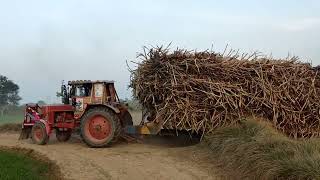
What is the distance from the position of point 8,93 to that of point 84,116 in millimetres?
48344

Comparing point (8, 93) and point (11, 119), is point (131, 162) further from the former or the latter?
point (8, 93)

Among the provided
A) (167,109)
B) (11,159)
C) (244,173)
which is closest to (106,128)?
(167,109)

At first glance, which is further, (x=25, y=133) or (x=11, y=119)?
(x=11, y=119)

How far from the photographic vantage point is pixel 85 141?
54.4ft

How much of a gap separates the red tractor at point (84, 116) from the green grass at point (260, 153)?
3528mm

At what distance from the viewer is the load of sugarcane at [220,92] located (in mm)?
15875

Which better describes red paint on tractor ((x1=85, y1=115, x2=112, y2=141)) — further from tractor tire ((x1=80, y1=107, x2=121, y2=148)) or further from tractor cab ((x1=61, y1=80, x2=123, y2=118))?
tractor cab ((x1=61, y1=80, x2=123, y2=118))

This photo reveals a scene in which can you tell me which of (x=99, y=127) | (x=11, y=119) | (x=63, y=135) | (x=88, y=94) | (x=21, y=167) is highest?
(x=88, y=94)

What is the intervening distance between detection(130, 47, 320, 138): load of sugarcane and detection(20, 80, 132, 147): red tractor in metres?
1.13

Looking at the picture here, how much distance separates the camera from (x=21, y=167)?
40.1 ft

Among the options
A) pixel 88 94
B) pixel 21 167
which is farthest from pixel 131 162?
pixel 88 94

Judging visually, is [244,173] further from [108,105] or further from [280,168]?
[108,105]

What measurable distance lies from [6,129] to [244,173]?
14472mm

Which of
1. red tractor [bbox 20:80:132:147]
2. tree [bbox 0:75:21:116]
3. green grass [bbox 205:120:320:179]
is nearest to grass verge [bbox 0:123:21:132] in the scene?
red tractor [bbox 20:80:132:147]
